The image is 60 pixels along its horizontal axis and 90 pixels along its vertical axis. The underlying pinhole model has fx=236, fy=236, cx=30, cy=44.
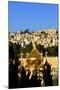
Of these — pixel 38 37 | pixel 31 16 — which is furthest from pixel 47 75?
pixel 31 16

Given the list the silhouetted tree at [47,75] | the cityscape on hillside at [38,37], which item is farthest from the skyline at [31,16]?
the silhouetted tree at [47,75]

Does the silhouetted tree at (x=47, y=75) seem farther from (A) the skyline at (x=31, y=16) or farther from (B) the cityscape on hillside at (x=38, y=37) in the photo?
(A) the skyline at (x=31, y=16)

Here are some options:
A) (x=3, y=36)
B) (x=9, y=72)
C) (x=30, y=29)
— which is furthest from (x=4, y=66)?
(x=30, y=29)

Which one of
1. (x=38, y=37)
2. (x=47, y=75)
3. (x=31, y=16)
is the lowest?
(x=47, y=75)

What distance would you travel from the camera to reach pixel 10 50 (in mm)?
2205

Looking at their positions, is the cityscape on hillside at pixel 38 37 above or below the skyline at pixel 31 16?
below

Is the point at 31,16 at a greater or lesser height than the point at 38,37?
greater

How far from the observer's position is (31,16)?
7.46ft

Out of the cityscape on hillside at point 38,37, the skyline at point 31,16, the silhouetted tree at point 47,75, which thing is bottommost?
the silhouetted tree at point 47,75

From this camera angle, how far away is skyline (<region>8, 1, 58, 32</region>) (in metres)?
2.22

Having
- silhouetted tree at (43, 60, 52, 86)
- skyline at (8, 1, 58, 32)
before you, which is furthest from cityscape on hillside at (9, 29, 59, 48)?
silhouetted tree at (43, 60, 52, 86)

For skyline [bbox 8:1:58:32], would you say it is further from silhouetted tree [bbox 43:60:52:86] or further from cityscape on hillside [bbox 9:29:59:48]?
silhouetted tree [bbox 43:60:52:86]

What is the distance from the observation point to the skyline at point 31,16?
2223mm

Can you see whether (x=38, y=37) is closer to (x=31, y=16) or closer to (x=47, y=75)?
(x=31, y=16)
